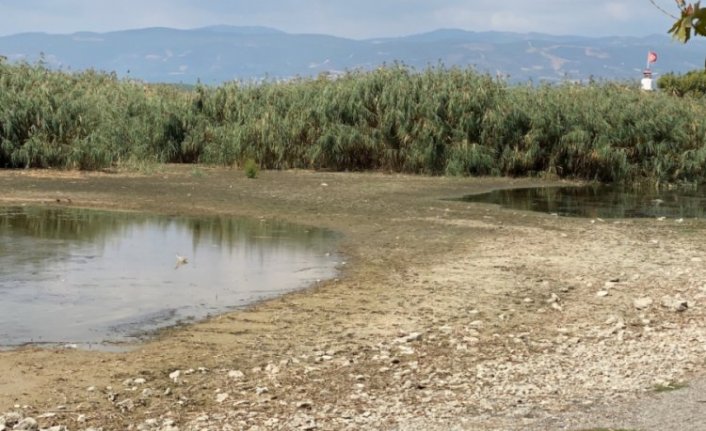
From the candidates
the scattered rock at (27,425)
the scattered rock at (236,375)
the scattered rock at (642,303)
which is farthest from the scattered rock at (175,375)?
the scattered rock at (642,303)

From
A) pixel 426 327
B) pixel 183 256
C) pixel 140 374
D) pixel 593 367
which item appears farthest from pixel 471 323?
pixel 183 256

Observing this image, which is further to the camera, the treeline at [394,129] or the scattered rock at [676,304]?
the treeline at [394,129]

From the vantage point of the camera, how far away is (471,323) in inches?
382

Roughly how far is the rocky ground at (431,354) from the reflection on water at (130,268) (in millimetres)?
547

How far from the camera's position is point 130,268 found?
41.9ft

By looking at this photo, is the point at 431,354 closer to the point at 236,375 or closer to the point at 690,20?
the point at 236,375

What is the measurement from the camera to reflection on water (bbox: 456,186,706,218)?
67.9 feet

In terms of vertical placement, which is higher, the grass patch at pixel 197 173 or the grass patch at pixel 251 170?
the grass patch at pixel 251 170

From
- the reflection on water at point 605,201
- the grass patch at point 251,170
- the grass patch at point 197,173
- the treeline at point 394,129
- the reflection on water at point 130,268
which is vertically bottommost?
the reflection on water at point 130,268

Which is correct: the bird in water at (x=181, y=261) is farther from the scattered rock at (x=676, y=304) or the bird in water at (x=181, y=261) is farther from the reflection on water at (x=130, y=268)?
the scattered rock at (x=676, y=304)

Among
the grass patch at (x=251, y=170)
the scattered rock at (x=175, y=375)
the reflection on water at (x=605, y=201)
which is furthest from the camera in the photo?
the grass patch at (x=251, y=170)

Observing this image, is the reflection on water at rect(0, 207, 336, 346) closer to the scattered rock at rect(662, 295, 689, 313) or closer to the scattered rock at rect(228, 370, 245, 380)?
the scattered rock at rect(228, 370, 245, 380)

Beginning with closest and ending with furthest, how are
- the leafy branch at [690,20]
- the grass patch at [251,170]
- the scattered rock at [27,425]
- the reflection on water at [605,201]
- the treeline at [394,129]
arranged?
the leafy branch at [690,20]
the scattered rock at [27,425]
the reflection on water at [605,201]
the grass patch at [251,170]
the treeline at [394,129]

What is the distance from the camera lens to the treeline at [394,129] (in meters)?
27.2
